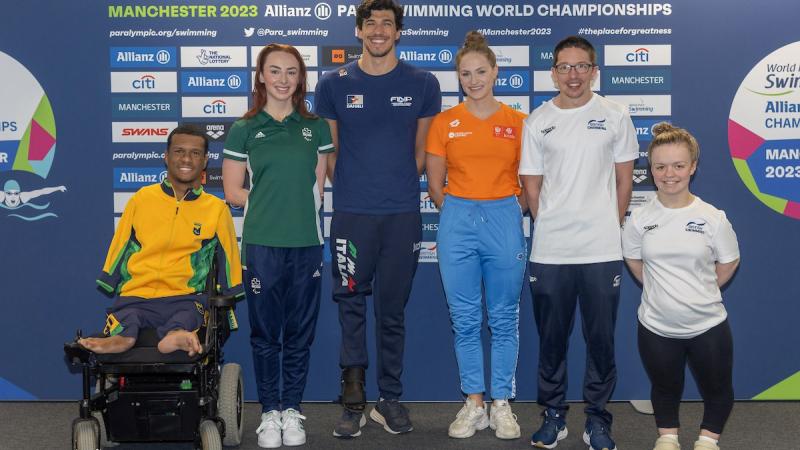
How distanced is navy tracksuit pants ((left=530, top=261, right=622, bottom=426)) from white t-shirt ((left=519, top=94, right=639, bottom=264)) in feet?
0.19

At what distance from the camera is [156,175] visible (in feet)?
14.9

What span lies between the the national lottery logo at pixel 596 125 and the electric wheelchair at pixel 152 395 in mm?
1658

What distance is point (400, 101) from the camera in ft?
12.9

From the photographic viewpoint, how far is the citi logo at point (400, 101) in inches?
155

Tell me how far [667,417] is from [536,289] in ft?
2.50

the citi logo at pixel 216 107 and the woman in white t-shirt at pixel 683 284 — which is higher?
the citi logo at pixel 216 107

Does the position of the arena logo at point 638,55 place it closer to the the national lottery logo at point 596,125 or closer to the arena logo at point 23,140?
the the national lottery logo at point 596,125

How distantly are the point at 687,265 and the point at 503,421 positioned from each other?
1.11 m

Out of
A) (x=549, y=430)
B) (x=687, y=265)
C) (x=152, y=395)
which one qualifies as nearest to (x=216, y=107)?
(x=152, y=395)

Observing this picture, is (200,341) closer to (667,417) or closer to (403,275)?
(403,275)

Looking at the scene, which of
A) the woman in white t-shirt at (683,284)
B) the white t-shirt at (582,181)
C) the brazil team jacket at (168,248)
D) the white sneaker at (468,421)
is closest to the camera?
the woman in white t-shirt at (683,284)

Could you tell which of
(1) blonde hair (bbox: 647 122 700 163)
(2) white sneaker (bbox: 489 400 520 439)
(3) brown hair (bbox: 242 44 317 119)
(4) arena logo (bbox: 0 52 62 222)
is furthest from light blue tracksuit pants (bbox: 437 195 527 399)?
(4) arena logo (bbox: 0 52 62 222)

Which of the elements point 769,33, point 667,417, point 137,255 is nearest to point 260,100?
point 137,255

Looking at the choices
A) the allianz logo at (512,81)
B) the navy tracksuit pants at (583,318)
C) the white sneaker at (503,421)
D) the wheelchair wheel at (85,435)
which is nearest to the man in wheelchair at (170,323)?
the wheelchair wheel at (85,435)
